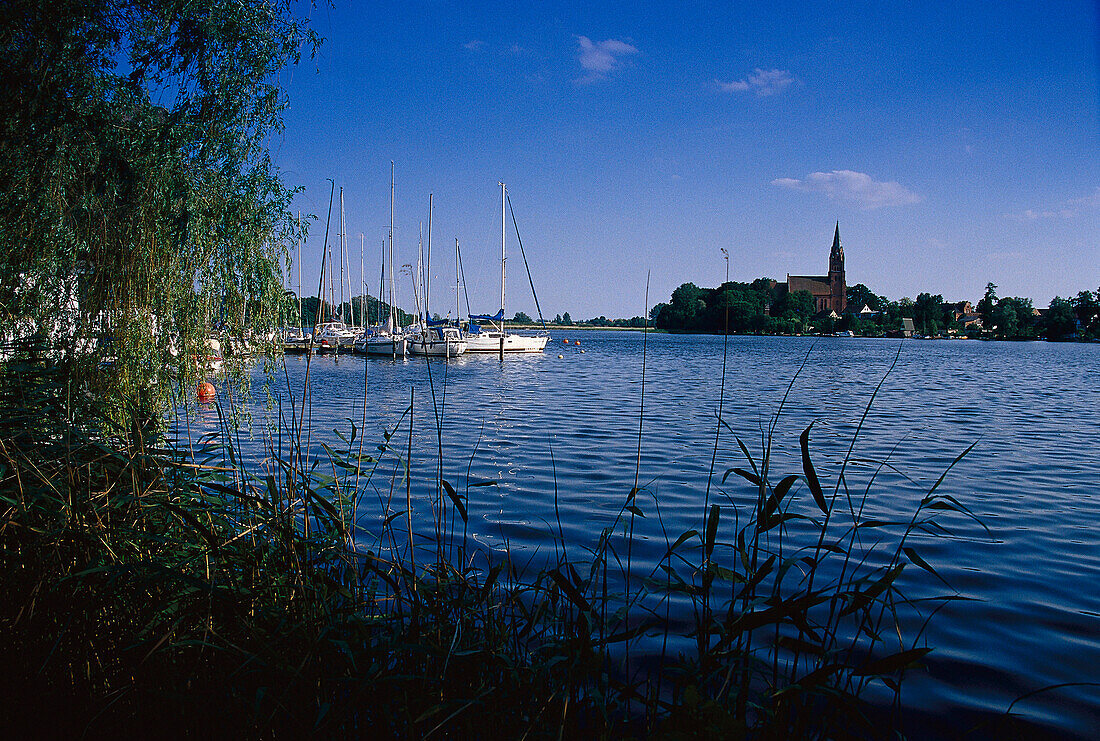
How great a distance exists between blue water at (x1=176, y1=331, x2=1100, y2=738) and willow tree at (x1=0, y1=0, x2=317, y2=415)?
147 centimetres

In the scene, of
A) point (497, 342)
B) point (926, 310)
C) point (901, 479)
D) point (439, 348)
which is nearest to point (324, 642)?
point (901, 479)

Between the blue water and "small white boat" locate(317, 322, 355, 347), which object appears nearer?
"small white boat" locate(317, 322, 355, 347)

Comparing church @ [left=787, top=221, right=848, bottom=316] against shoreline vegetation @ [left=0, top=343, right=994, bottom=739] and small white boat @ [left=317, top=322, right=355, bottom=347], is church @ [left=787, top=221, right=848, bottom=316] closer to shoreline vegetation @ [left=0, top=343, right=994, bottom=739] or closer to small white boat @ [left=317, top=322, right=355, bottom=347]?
small white boat @ [left=317, top=322, right=355, bottom=347]

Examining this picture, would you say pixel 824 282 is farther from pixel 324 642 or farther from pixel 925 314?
pixel 324 642

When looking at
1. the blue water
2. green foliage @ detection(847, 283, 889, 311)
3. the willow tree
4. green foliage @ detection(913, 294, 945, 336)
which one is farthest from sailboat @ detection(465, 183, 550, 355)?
green foliage @ detection(913, 294, 945, 336)

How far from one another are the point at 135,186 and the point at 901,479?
32.5 ft

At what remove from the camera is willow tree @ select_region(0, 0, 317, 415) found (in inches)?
241

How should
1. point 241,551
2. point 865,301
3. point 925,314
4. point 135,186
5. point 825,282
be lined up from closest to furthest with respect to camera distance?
point 241,551 → point 135,186 → point 865,301 → point 925,314 → point 825,282

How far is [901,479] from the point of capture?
9656mm

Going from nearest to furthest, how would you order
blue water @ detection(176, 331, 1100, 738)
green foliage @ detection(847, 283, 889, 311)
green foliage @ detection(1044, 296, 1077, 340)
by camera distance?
blue water @ detection(176, 331, 1100, 738) → green foliage @ detection(847, 283, 889, 311) → green foliage @ detection(1044, 296, 1077, 340)

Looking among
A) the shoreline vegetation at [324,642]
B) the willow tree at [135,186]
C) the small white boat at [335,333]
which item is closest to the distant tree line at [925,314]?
the small white boat at [335,333]

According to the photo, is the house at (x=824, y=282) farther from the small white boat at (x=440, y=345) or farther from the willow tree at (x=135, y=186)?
the willow tree at (x=135, y=186)

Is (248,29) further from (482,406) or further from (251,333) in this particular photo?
(482,406)

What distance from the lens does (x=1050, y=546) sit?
6.61 m
